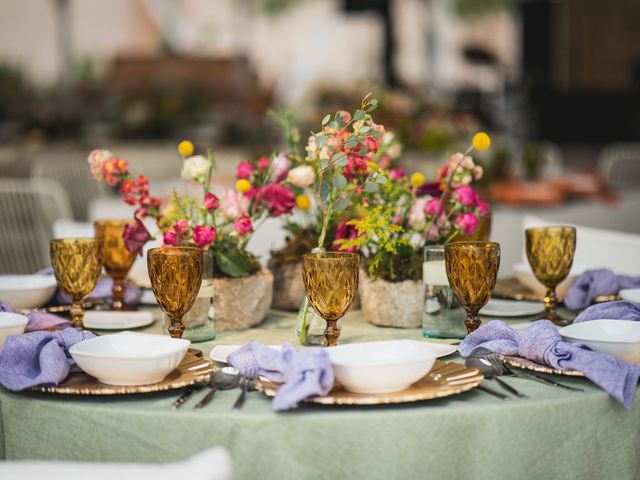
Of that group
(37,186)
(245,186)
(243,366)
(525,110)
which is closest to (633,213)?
(37,186)

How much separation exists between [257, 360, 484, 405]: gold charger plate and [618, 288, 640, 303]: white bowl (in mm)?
570

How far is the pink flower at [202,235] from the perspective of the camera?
1547 mm

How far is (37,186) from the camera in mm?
3502

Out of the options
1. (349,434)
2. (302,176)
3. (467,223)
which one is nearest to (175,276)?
(302,176)

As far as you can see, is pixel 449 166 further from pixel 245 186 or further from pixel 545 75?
pixel 545 75

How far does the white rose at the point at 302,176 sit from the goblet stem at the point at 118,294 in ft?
1.62

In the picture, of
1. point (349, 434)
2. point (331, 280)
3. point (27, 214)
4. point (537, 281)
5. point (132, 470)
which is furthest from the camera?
point (27, 214)

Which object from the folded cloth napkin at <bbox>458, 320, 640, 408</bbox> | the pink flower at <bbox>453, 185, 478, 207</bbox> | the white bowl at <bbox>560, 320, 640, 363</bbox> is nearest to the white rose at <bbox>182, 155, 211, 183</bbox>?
the pink flower at <bbox>453, 185, 478, 207</bbox>

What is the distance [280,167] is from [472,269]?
463 mm

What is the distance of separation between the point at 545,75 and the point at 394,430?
13.2m

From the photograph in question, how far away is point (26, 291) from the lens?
1800 mm

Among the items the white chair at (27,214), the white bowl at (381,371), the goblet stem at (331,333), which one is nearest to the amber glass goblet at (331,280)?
the goblet stem at (331,333)

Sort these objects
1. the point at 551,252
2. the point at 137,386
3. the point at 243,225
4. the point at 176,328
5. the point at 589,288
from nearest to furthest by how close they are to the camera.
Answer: the point at 137,386 < the point at 176,328 < the point at 243,225 < the point at 551,252 < the point at 589,288

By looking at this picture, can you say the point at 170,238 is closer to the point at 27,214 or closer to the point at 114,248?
the point at 114,248
